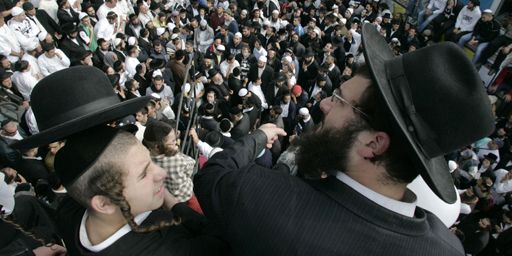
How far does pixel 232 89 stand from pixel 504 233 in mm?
5400

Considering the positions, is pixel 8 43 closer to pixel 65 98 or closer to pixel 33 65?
pixel 33 65

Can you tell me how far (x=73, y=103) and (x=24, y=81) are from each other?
5.64 m

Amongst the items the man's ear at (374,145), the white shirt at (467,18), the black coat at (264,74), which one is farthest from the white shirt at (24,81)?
the white shirt at (467,18)

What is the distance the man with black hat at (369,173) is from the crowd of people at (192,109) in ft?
0.07

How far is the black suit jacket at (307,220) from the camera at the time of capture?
1.54 meters

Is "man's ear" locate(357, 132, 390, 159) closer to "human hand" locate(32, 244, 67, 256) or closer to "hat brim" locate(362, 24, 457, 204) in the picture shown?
"hat brim" locate(362, 24, 457, 204)

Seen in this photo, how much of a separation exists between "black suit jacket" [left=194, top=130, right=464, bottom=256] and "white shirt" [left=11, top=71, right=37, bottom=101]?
19.8ft

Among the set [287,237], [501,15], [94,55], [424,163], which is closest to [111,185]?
[287,237]

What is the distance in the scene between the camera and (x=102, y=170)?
70.2 inches

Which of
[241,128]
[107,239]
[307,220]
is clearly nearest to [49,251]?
[107,239]

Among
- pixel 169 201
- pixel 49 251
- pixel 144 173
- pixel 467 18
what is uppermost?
pixel 144 173

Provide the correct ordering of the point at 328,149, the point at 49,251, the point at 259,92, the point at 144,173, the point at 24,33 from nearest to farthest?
the point at 328,149 → the point at 144,173 → the point at 49,251 → the point at 24,33 → the point at 259,92

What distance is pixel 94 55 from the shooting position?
7.64 metres

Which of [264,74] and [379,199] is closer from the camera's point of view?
[379,199]
